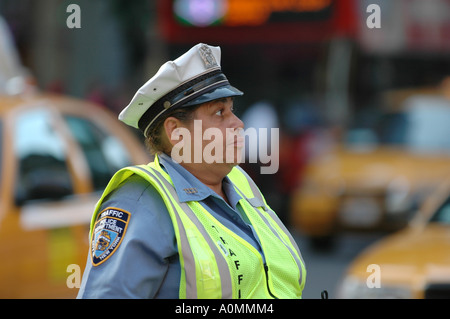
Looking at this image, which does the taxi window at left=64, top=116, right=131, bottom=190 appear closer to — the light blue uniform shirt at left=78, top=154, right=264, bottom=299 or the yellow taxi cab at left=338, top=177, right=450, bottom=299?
the yellow taxi cab at left=338, top=177, right=450, bottom=299

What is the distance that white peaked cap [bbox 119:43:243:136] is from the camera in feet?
8.56

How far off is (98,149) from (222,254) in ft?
11.5

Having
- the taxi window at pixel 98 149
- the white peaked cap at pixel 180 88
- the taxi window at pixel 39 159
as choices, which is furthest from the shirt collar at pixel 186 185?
the taxi window at pixel 98 149

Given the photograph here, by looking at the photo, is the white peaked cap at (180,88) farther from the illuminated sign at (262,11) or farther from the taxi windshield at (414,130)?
the illuminated sign at (262,11)

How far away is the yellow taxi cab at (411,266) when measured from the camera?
531 cm

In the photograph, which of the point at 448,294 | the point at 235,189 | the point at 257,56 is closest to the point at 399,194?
the point at 257,56

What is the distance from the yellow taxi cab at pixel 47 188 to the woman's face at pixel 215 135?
2049 millimetres

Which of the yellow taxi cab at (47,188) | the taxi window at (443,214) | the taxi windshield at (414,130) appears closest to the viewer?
the yellow taxi cab at (47,188)

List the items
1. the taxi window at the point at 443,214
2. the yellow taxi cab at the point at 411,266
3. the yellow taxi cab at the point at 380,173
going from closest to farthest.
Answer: the yellow taxi cab at the point at 411,266, the taxi window at the point at 443,214, the yellow taxi cab at the point at 380,173

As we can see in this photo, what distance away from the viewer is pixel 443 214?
257 inches

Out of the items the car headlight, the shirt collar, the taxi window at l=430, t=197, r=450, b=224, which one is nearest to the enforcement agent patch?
the shirt collar

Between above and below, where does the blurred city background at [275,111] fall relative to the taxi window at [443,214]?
above

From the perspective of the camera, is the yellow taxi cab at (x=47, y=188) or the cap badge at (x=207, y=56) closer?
the cap badge at (x=207, y=56)
